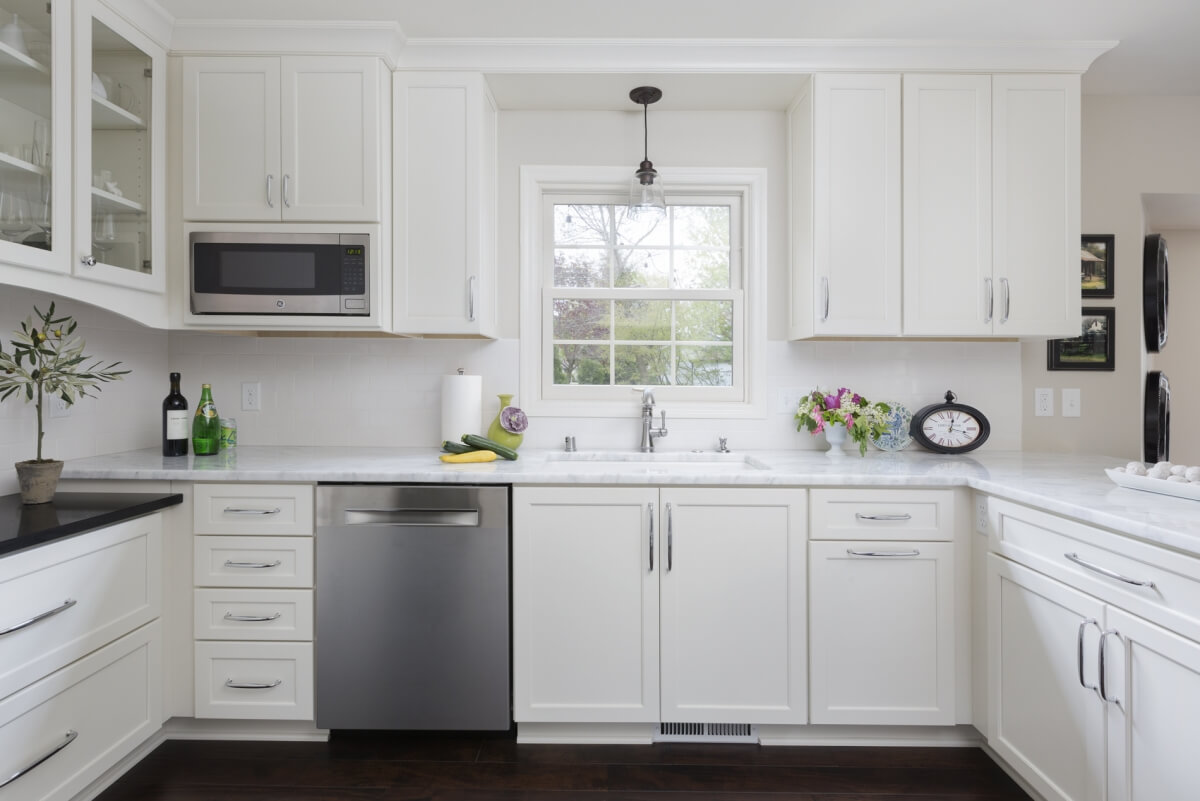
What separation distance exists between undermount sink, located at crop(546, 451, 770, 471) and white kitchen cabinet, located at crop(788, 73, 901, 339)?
620 millimetres

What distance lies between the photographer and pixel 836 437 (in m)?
2.55

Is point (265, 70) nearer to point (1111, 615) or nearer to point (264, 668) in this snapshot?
point (264, 668)

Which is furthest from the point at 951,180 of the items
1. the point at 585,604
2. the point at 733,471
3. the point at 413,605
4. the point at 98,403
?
the point at 98,403

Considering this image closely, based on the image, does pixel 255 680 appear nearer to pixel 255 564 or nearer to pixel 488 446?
pixel 255 564

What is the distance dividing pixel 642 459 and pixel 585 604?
2.30 feet

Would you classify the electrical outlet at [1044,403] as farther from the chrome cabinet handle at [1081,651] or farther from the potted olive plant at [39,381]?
the potted olive plant at [39,381]

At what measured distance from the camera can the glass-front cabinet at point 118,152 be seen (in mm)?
1901

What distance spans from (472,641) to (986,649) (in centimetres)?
158

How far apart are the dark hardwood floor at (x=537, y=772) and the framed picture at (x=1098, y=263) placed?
1.91 meters

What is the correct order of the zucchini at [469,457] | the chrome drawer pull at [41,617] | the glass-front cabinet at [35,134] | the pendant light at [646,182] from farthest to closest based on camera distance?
the pendant light at [646,182] < the zucchini at [469,457] < the glass-front cabinet at [35,134] < the chrome drawer pull at [41,617]

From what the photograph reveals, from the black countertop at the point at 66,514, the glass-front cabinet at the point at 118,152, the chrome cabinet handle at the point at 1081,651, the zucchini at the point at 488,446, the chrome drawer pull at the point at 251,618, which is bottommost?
the chrome drawer pull at the point at 251,618

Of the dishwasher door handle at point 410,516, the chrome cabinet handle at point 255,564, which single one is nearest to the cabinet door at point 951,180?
the dishwasher door handle at point 410,516

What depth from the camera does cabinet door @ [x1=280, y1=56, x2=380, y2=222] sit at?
228 centimetres

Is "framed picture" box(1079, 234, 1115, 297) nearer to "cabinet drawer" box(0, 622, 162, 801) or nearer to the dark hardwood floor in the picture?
the dark hardwood floor
